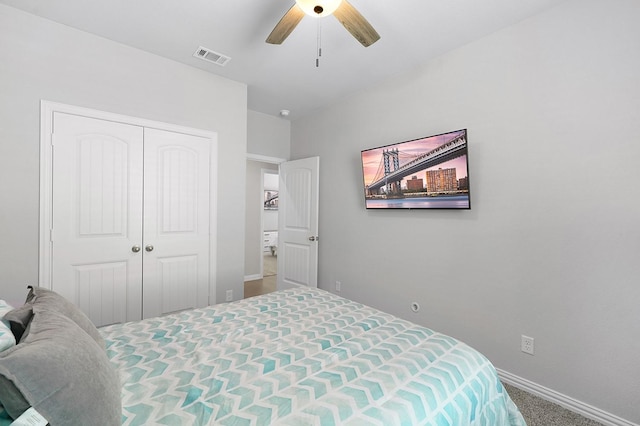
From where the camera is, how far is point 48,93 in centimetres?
218

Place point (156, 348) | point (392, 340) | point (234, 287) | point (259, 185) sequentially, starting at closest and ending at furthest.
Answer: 1. point (156, 348)
2. point (392, 340)
3. point (234, 287)
4. point (259, 185)

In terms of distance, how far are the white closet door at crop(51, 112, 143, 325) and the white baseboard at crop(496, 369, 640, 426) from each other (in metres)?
3.19

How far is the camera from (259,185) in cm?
551

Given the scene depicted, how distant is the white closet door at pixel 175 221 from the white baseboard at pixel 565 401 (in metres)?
2.82

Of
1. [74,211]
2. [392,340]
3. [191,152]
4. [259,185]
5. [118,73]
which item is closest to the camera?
[392,340]

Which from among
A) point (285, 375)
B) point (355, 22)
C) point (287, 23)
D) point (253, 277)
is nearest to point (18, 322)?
point (285, 375)

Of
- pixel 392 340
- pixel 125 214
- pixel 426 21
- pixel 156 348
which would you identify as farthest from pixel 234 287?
pixel 426 21

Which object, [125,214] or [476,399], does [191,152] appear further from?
[476,399]

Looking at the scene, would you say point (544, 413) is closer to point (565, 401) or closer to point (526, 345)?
point (565, 401)

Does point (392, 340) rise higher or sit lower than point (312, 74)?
lower

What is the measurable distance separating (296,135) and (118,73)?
2290mm

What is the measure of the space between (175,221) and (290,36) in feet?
6.55

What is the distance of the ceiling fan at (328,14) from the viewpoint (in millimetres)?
1598

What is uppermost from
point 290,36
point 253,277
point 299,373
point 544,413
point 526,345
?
point 290,36
